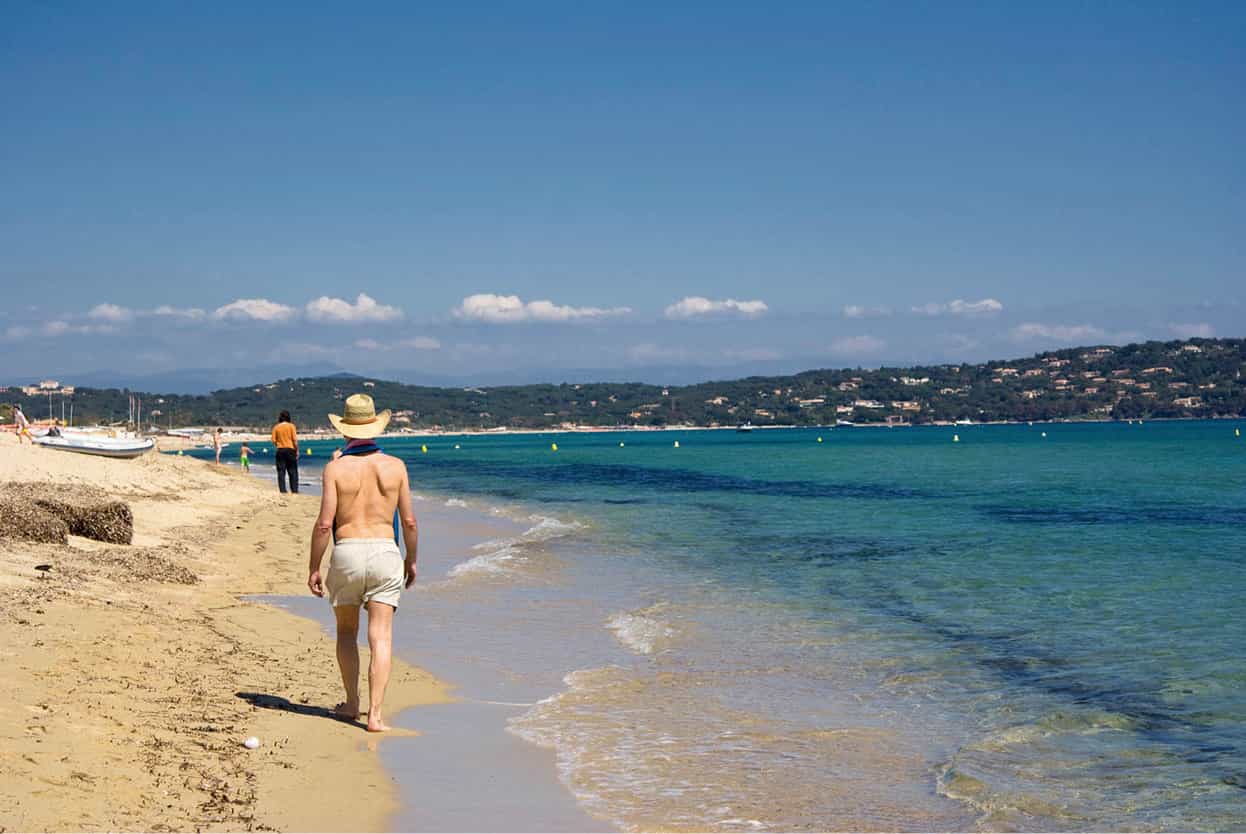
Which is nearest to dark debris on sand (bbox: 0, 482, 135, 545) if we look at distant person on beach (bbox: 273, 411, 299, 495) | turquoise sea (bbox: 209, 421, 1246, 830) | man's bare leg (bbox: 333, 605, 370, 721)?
turquoise sea (bbox: 209, 421, 1246, 830)

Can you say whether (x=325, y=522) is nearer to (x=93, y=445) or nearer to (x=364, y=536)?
(x=364, y=536)

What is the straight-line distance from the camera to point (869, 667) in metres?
10.7

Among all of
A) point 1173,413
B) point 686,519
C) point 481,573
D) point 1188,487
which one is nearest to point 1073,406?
point 1173,413

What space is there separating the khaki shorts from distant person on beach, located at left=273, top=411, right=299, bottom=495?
2015cm

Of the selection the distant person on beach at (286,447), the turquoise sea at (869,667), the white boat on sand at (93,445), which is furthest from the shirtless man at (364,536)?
the white boat on sand at (93,445)

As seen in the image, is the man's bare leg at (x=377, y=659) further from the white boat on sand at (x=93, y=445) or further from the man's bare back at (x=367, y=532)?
the white boat on sand at (x=93, y=445)

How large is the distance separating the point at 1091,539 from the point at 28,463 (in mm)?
22153

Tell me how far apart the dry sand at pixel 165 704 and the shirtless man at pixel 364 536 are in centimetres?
66

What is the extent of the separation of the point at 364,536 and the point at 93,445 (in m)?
37.2

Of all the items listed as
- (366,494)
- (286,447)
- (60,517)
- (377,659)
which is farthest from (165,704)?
(286,447)

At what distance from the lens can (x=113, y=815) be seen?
17.2 feet

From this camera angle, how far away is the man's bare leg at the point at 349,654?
295 inches

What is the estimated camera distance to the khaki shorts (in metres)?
7.35

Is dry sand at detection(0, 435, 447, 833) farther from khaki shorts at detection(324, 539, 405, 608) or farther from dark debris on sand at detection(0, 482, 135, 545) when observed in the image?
khaki shorts at detection(324, 539, 405, 608)
